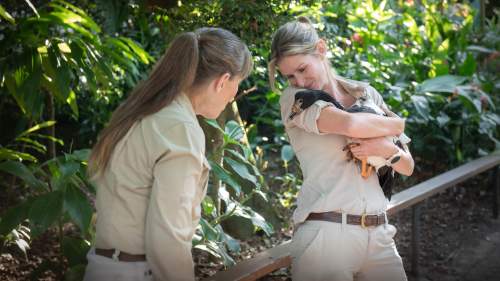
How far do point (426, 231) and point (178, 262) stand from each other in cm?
394

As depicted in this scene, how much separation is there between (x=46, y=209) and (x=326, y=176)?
1146mm

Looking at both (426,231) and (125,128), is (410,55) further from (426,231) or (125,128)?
(125,128)

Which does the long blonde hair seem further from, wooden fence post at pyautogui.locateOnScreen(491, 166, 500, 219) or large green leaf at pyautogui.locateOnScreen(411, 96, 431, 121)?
wooden fence post at pyautogui.locateOnScreen(491, 166, 500, 219)

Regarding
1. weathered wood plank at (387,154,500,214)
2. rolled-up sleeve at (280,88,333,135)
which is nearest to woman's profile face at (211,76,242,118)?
rolled-up sleeve at (280,88,333,135)

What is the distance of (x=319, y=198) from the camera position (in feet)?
7.23

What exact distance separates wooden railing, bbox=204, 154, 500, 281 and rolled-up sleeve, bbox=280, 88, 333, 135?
24.2 inches

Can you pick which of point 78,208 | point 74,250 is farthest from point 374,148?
point 74,250

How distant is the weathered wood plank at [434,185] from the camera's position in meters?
3.65

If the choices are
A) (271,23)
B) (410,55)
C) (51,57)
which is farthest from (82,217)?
(410,55)

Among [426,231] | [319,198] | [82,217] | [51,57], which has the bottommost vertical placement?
[426,231]

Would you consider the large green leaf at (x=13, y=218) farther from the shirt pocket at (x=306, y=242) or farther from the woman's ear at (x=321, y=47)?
the woman's ear at (x=321, y=47)

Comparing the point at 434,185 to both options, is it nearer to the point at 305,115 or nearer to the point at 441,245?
the point at 441,245

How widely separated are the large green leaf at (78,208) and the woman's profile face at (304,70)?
99cm

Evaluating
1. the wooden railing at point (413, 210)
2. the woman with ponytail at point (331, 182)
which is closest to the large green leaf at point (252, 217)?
the wooden railing at point (413, 210)
